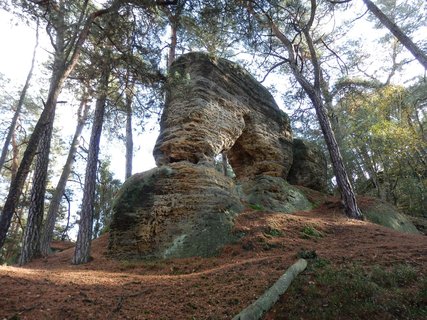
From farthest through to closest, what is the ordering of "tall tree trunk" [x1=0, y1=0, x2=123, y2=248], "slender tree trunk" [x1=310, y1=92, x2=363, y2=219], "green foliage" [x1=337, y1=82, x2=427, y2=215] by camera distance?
"green foliage" [x1=337, y1=82, x2=427, y2=215], "slender tree trunk" [x1=310, y1=92, x2=363, y2=219], "tall tree trunk" [x1=0, y1=0, x2=123, y2=248]

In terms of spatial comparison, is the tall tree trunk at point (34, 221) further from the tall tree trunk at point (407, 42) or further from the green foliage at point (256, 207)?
the tall tree trunk at point (407, 42)

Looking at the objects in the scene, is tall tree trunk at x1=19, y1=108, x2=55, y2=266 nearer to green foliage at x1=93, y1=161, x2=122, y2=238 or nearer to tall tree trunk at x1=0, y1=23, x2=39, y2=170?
tall tree trunk at x1=0, y1=23, x2=39, y2=170

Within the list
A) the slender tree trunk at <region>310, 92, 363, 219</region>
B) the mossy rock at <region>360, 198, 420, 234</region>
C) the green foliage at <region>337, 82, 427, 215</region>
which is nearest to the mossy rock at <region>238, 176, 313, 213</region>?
the slender tree trunk at <region>310, 92, 363, 219</region>

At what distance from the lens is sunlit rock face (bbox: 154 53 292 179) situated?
1000cm

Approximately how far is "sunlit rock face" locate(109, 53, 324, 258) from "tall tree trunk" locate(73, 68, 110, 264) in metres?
0.71

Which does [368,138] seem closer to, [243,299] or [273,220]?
[273,220]

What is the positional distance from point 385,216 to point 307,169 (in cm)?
431

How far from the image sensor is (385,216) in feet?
38.3

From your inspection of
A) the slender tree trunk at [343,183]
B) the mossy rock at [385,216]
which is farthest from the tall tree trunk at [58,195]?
the mossy rock at [385,216]

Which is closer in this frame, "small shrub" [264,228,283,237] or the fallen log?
the fallen log

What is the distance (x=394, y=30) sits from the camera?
9203 millimetres

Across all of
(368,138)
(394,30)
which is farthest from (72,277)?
(368,138)

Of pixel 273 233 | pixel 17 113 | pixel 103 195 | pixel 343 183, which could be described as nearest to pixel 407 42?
pixel 343 183

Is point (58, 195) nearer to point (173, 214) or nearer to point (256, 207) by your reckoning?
point (173, 214)
